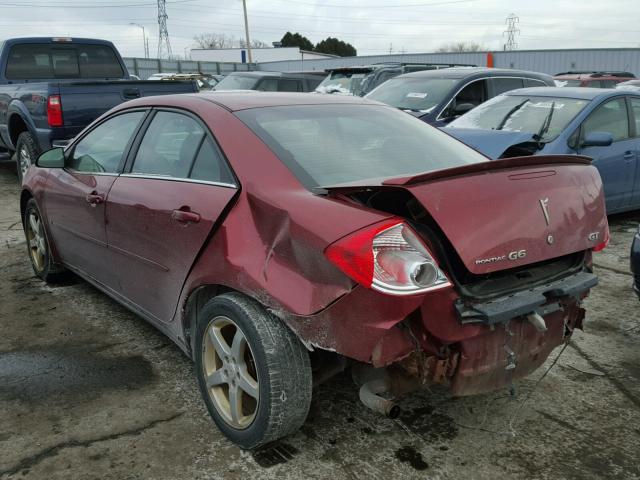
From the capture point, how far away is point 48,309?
175 inches

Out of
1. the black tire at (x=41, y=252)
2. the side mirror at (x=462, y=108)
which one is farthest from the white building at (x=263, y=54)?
the black tire at (x=41, y=252)

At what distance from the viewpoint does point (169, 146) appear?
3314mm

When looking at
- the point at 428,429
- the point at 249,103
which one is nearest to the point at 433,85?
the point at 249,103

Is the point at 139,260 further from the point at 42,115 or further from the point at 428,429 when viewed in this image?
the point at 42,115

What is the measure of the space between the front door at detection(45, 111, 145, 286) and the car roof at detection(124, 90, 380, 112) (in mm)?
323

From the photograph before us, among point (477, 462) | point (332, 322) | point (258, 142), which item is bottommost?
point (477, 462)

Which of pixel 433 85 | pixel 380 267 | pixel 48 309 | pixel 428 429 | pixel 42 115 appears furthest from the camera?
pixel 433 85

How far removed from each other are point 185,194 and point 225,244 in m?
0.47

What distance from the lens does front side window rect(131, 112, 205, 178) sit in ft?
10.2

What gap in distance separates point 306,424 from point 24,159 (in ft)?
22.6

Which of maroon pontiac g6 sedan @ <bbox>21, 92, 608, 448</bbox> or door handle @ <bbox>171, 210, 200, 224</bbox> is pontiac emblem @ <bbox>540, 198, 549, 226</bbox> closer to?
maroon pontiac g6 sedan @ <bbox>21, 92, 608, 448</bbox>

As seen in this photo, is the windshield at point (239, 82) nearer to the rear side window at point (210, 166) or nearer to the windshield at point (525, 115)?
the windshield at point (525, 115)

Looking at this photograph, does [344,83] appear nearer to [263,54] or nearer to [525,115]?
[525,115]

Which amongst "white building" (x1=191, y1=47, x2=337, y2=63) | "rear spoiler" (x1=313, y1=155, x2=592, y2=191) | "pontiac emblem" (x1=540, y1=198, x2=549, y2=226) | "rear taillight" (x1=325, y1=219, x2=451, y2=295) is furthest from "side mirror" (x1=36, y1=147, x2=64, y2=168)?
"white building" (x1=191, y1=47, x2=337, y2=63)
